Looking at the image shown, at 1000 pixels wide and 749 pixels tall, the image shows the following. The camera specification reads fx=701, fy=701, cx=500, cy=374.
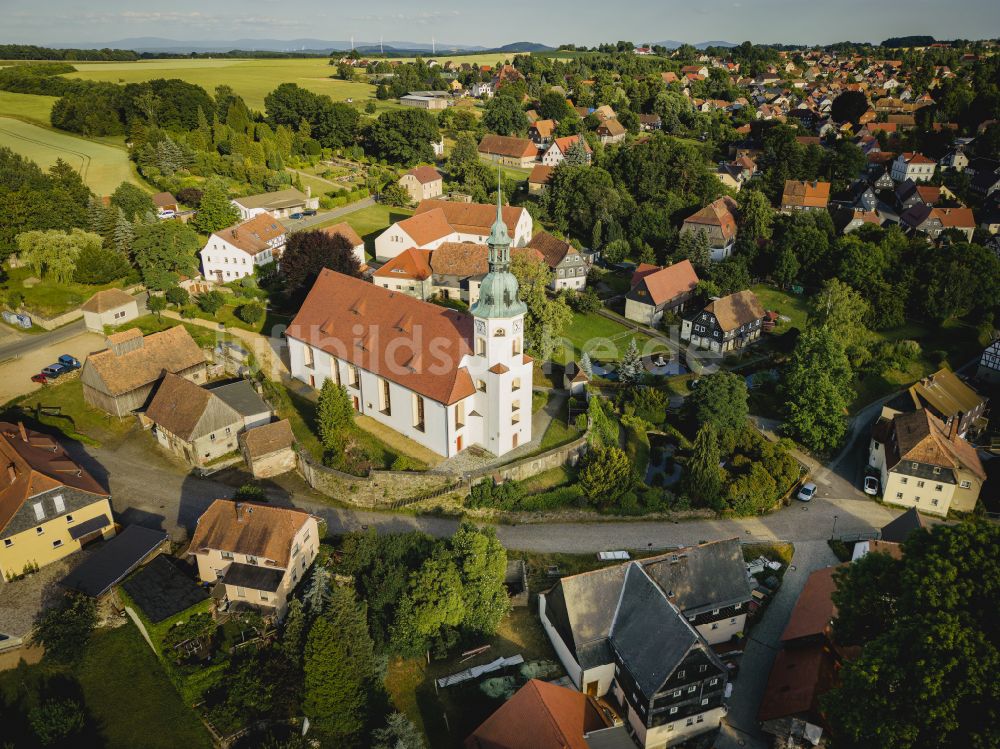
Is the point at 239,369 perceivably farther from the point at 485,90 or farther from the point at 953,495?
the point at 485,90

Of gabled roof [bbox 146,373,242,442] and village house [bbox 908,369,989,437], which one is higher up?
gabled roof [bbox 146,373,242,442]

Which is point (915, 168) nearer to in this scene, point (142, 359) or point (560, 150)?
point (560, 150)

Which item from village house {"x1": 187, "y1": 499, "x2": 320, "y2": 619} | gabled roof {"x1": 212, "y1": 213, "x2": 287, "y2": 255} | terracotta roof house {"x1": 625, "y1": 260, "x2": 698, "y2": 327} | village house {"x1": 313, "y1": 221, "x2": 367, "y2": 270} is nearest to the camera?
village house {"x1": 187, "y1": 499, "x2": 320, "y2": 619}

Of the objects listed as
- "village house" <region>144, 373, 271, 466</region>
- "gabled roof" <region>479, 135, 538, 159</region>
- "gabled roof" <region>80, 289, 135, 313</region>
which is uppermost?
"gabled roof" <region>479, 135, 538, 159</region>

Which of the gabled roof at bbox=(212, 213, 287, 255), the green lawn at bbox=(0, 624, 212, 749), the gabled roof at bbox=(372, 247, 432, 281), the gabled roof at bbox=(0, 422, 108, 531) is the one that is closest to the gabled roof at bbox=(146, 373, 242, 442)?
the gabled roof at bbox=(0, 422, 108, 531)

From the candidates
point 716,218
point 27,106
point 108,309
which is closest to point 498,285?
point 108,309

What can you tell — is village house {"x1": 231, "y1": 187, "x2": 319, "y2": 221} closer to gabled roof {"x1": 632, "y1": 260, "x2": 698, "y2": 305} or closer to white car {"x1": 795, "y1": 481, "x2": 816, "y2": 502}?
gabled roof {"x1": 632, "y1": 260, "x2": 698, "y2": 305}
